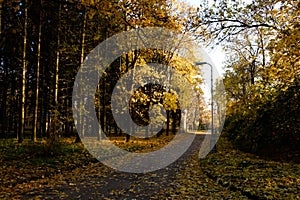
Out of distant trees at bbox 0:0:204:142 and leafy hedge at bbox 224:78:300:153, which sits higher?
distant trees at bbox 0:0:204:142

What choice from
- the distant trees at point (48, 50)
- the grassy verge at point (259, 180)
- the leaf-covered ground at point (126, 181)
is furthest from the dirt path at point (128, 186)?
the distant trees at point (48, 50)

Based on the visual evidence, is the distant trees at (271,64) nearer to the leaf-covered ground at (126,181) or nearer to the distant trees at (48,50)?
the leaf-covered ground at (126,181)

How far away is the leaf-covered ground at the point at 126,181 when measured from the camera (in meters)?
6.83

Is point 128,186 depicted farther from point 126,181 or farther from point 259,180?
point 259,180

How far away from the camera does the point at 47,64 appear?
81.0 feet

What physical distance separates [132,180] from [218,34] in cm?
598

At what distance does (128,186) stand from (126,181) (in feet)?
2.40

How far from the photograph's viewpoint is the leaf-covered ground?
6831 millimetres

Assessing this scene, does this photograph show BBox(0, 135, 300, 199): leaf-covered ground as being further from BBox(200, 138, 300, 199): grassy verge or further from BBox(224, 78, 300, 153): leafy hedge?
BBox(224, 78, 300, 153): leafy hedge

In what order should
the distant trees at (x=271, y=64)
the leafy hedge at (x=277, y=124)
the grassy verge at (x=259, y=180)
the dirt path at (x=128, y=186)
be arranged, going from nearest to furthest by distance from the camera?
the grassy verge at (x=259, y=180) < the dirt path at (x=128, y=186) < the distant trees at (x=271, y=64) < the leafy hedge at (x=277, y=124)

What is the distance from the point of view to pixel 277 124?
1307 centimetres

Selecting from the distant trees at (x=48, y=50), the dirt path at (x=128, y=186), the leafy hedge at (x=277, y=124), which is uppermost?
the distant trees at (x=48, y=50)

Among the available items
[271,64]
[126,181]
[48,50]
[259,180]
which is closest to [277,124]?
[271,64]

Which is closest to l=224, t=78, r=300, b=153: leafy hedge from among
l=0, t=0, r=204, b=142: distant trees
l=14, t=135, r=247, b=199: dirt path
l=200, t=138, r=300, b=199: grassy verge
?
l=200, t=138, r=300, b=199: grassy verge
